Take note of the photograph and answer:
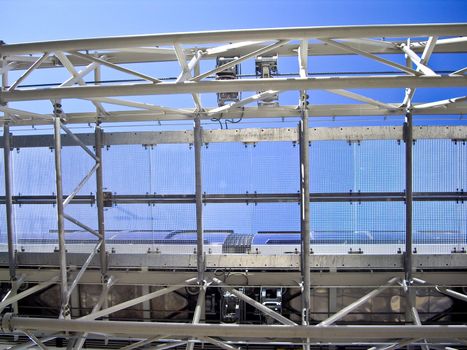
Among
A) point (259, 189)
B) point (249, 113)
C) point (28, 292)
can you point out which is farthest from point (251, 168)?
point (28, 292)

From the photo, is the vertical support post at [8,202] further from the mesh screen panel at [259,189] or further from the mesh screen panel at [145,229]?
the mesh screen panel at [145,229]

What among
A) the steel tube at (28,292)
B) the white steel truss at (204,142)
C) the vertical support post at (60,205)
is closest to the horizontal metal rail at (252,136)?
the white steel truss at (204,142)

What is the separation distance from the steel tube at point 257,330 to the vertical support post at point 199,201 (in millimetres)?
1454

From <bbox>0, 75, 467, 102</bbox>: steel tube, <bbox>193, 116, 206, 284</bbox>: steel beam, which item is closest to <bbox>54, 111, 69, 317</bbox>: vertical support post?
<bbox>0, 75, 467, 102</bbox>: steel tube

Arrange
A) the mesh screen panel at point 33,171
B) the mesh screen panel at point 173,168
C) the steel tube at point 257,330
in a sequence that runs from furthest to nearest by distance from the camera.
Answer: the mesh screen panel at point 33,171 → the mesh screen panel at point 173,168 → the steel tube at point 257,330

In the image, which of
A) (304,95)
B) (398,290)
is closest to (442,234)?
(398,290)

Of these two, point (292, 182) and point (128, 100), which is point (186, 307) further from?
point (128, 100)

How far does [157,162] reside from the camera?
21.0 feet

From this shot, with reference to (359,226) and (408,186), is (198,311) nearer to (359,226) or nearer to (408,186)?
(359,226)

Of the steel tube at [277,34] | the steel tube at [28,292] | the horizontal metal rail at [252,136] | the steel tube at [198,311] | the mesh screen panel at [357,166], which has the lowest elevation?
the steel tube at [198,311]

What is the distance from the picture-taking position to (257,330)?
4.61 metres

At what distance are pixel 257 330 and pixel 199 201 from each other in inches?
98.8

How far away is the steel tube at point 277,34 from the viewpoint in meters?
3.70

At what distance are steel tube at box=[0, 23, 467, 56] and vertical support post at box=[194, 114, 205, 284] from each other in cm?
219
